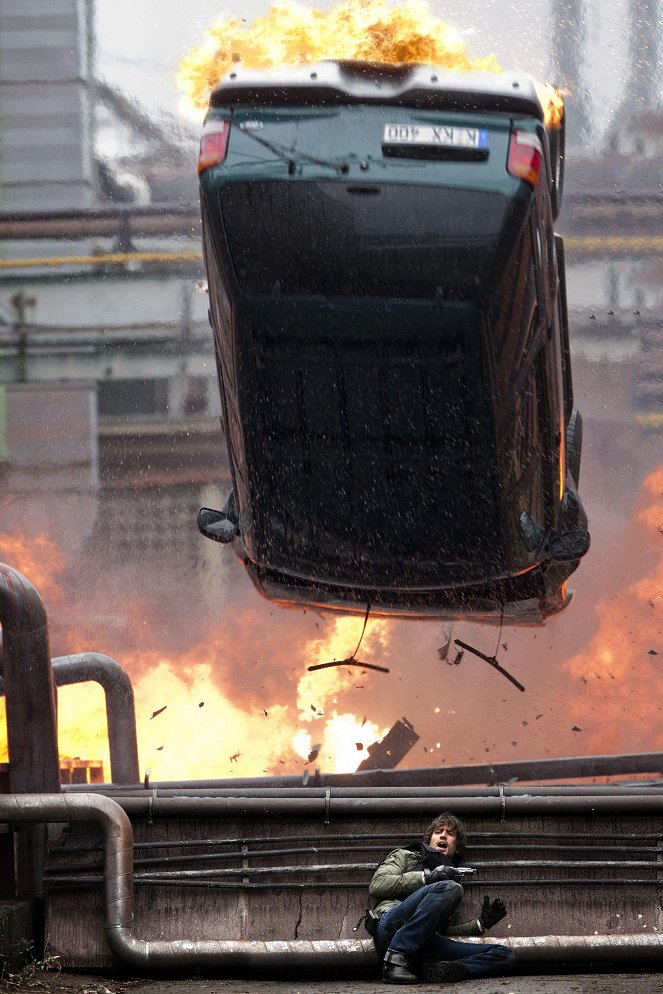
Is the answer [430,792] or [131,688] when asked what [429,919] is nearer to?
[430,792]

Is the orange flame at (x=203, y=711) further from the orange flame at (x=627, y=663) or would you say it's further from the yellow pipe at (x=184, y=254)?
the yellow pipe at (x=184, y=254)

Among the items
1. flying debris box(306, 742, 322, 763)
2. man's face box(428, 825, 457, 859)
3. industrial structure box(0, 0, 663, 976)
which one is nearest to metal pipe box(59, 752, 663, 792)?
industrial structure box(0, 0, 663, 976)

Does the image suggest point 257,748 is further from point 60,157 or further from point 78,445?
point 60,157

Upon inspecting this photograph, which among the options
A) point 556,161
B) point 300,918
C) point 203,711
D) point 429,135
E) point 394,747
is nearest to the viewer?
point 300,918

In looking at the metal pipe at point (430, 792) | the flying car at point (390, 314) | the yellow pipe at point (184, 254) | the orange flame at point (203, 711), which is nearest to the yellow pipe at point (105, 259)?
the yellow pipe at point (184, 254)

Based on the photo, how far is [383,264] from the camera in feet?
22.6

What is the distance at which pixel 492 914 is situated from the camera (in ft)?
19.0

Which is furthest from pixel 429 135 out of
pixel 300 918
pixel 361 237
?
pixel 300 918

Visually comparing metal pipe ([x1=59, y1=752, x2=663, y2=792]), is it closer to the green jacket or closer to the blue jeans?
the green jacket

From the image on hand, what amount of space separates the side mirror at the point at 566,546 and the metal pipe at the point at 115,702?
5.00 m

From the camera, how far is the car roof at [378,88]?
6680mm

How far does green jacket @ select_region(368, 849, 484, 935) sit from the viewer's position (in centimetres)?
547

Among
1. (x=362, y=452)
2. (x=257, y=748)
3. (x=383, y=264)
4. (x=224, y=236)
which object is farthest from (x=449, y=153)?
(x=257, y=748)

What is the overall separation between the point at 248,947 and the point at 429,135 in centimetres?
420
